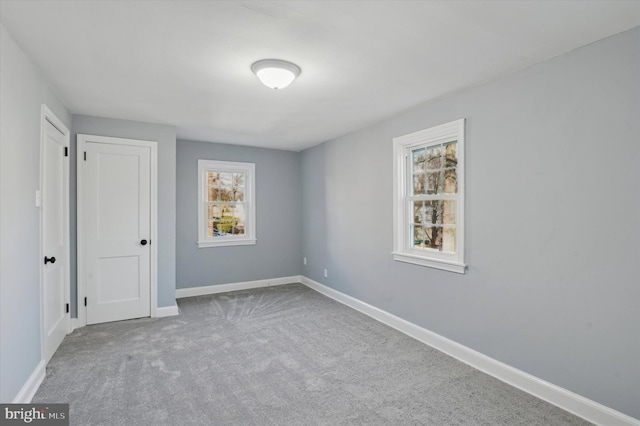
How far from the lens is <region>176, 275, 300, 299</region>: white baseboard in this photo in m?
5.24

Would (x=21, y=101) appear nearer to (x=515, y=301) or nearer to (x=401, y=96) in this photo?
(x=401, y=96)

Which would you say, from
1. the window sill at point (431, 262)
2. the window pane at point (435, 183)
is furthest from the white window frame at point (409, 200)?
the window pane at point (435, 183)

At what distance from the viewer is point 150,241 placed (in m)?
4.23

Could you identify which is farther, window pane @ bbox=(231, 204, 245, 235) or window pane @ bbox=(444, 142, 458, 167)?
window pane @ bbox=(231, 204, 245, 235)

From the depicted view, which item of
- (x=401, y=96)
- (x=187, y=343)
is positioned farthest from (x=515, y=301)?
(x=187, y=343)

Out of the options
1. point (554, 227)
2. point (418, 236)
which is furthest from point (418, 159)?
point (554, 227)

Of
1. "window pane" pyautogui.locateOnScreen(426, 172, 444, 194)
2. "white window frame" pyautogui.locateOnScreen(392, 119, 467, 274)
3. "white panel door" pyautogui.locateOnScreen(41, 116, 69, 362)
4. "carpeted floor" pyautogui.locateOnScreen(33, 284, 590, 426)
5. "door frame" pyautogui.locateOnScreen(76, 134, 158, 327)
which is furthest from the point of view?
"door frame" pyautogui.locateOnScreen(76, 134, 158, 327)

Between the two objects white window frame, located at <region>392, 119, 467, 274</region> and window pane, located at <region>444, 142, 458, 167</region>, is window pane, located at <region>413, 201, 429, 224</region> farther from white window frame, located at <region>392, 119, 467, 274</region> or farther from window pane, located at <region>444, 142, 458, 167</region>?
window pane, located at <region>444, 142, 458, 167</region>

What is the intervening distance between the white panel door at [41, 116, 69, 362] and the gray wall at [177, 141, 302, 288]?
1.66m

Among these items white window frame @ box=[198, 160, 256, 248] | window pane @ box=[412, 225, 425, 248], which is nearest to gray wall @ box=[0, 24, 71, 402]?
white window frame @ box=[198, 160, 256, 248]

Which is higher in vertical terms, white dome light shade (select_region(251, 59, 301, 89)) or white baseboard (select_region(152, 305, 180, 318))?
white dome light shade (select_region(251, 59, 301, 89))

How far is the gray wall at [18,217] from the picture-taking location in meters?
2.02

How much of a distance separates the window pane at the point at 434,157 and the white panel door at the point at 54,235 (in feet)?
11.7

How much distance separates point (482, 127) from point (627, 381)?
2.03 meters
